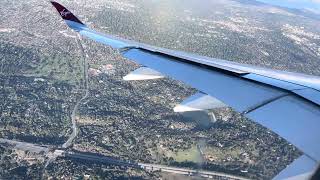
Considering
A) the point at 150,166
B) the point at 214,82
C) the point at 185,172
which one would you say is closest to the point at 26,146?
the point at 150,166

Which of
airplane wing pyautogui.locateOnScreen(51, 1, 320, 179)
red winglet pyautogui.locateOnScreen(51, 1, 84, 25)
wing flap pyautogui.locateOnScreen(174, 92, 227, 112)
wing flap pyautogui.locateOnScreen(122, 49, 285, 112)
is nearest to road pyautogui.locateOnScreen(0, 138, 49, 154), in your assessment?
red winglet pyautogui.locateOnScreen(51, 1, 84, 25)

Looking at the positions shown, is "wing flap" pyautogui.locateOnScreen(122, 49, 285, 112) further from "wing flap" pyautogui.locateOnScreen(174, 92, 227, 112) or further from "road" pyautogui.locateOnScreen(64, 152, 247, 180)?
"road" pyautogui.locateOnScreen(64, 152, 247, 180)

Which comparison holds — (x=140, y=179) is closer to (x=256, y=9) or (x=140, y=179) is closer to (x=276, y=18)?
(x=276, y=18)

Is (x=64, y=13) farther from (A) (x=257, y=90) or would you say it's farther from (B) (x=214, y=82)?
(A) (x=257, y=90)

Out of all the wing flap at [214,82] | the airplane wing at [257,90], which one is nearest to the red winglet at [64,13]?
the airplane wing at [257,90]

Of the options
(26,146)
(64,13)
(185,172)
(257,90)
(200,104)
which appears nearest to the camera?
(257,90)

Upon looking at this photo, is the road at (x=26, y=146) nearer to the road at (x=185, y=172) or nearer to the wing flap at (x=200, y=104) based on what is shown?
the road at (x=185, y=172)
